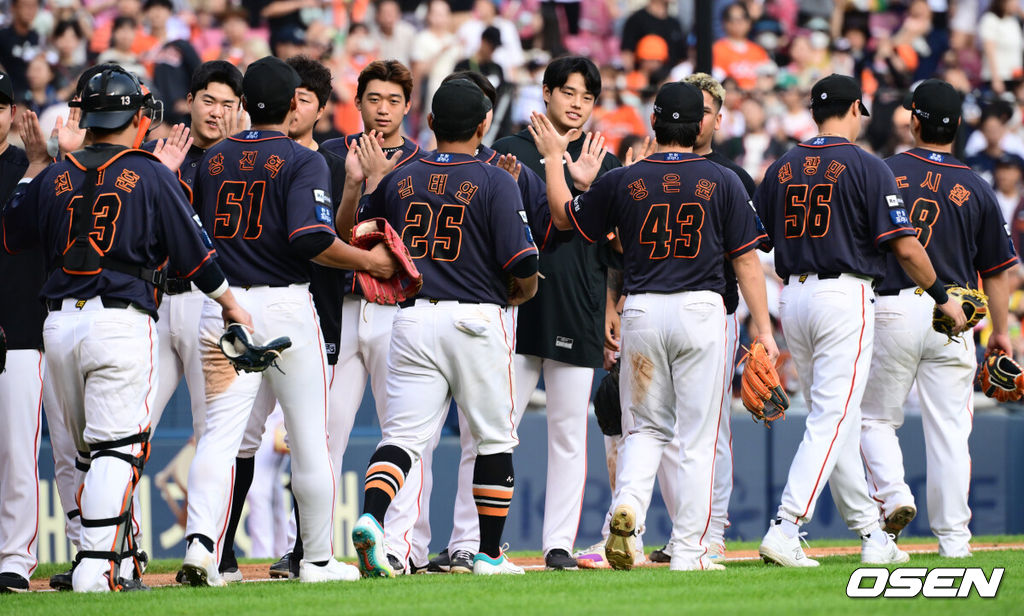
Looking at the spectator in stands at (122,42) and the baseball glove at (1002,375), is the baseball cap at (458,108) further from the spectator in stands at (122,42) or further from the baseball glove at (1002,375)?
the spectator in stands at (122,42)

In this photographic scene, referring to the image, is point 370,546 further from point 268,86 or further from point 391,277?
point 268,86

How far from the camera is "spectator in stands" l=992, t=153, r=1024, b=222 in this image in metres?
15.6

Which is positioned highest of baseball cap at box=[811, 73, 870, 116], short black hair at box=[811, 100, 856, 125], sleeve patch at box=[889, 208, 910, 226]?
baseball cap at box=[811, 73, 870, 116]

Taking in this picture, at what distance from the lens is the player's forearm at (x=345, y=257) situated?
6713mm

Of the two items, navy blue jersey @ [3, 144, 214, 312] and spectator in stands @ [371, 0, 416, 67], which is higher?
spectator in stands @ [371, 0, 416, 67]

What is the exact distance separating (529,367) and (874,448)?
2.06 meters

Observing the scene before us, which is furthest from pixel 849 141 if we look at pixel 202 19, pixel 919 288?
pixel 202 19

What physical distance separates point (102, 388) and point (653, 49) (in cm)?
1203

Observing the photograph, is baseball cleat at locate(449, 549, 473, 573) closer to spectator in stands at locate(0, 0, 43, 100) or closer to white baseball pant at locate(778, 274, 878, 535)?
white baseball pant at locate(778, 274, 878, 535)

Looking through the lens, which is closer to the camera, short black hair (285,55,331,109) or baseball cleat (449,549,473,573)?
baseball cleat (449,549,473,573)

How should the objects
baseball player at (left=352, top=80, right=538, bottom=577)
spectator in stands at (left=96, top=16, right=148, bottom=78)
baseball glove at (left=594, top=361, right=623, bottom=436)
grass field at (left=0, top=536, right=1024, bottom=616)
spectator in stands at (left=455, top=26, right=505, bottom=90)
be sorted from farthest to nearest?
spectator in stands at (left=455, top=26, right=505, bottom=90) → spectator in stands at (left=96, top=16, right=148, bottom=78) → baseball glove at (left=594, top=361, right=623, bottom=436) → baseball player at (left=352, top=80, right=538, bottom=577) → grass field at (left=0, top=536, right=1024, bottom=616)

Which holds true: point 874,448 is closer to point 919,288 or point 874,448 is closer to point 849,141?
point 919,288

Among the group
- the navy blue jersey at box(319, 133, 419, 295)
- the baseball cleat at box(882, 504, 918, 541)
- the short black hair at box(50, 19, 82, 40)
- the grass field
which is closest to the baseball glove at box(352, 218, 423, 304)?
the navy blue jersey at box(319, 133, 419, 295)

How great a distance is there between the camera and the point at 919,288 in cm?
783
